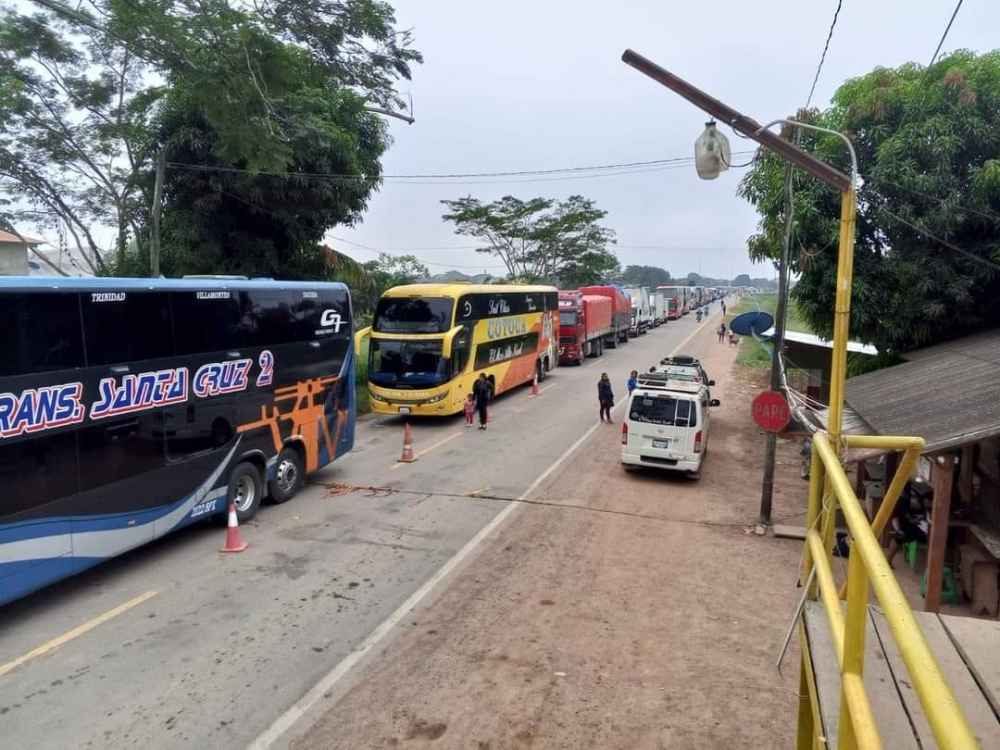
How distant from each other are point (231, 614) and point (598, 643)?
162 inches

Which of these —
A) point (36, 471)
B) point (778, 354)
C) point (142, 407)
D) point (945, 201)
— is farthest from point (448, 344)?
A: point (36, 471)

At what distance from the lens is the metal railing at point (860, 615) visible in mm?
1398

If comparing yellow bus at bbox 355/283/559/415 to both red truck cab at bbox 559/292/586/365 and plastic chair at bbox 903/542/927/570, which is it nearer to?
plastic chair at bbox 903/542/927/570

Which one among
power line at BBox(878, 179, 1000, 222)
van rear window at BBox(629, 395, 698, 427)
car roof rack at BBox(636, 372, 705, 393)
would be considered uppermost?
power line at BBox(878, 179, 1000, 222)

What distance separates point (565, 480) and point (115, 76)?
17.6 m

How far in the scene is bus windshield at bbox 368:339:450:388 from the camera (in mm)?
18188

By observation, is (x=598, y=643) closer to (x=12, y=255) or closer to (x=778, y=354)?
(x=778, y=354)

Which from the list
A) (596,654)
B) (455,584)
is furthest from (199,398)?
(596,654)

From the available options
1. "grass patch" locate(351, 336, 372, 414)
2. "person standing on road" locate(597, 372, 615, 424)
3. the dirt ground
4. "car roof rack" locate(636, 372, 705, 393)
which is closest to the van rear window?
"car roof rack" locate(636, 372, 705, 393)

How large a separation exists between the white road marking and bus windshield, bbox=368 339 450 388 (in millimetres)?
7041

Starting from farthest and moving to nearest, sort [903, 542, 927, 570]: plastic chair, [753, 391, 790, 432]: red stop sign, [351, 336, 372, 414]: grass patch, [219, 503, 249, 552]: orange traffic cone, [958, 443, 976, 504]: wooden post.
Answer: [351, 336, 372, 414]: grass patch → [753, 391, 790, 432]: red stop sign → [219, 503, 249, 552]: orange traffic cone → [903, 542, 927, 570]: plastic chair → [958, 443, 976, 504]: wooden post

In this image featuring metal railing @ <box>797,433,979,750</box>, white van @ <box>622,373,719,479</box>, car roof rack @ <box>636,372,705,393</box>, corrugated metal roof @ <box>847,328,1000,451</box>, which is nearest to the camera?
metal railing @ <box>797,433,979,750</box>

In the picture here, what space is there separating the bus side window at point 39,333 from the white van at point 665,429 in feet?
30.8

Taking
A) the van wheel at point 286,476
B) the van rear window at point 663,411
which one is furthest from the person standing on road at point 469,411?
the van wheel at point 286,476
